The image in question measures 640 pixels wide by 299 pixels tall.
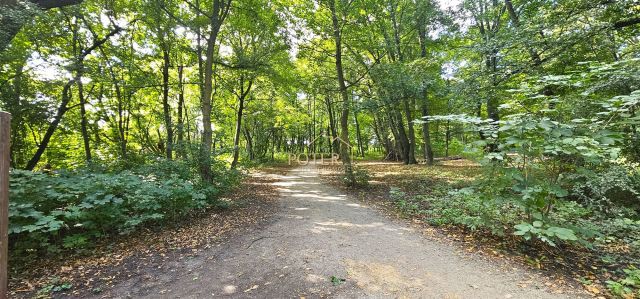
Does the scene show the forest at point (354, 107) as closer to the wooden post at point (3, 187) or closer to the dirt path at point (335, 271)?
the dirt path at point (335, 271)

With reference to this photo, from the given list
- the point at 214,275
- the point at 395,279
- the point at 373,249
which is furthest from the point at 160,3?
the point at 395,279

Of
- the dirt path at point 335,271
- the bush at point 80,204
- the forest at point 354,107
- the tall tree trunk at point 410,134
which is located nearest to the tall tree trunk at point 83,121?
the forest at point 354,107

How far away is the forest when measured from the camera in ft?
13.1

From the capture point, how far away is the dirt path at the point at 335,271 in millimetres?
3359

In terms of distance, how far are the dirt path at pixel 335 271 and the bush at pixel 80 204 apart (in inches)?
66.2

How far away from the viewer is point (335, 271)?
3.87 m

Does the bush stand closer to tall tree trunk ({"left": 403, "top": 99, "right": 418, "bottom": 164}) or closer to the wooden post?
the wooden post

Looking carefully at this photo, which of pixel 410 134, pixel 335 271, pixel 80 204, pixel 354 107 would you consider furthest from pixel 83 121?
pixel 410 134

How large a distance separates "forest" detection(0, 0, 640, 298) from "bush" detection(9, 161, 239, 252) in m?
0.03

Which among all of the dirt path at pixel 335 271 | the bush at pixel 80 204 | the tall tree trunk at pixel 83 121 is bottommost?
the dirt path at pixel 335 271

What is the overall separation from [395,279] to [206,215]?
5260 millimetres

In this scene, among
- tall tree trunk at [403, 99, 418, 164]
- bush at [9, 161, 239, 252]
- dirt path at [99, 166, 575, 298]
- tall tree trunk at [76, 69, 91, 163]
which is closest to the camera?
dirt path at [99, 166, 575, 298]

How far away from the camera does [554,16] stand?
282 inches

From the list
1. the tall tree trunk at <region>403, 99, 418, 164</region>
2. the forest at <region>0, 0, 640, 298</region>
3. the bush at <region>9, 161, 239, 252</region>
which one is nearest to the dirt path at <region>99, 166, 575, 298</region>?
the forest at <region>0, 0, 640, 298</region>
